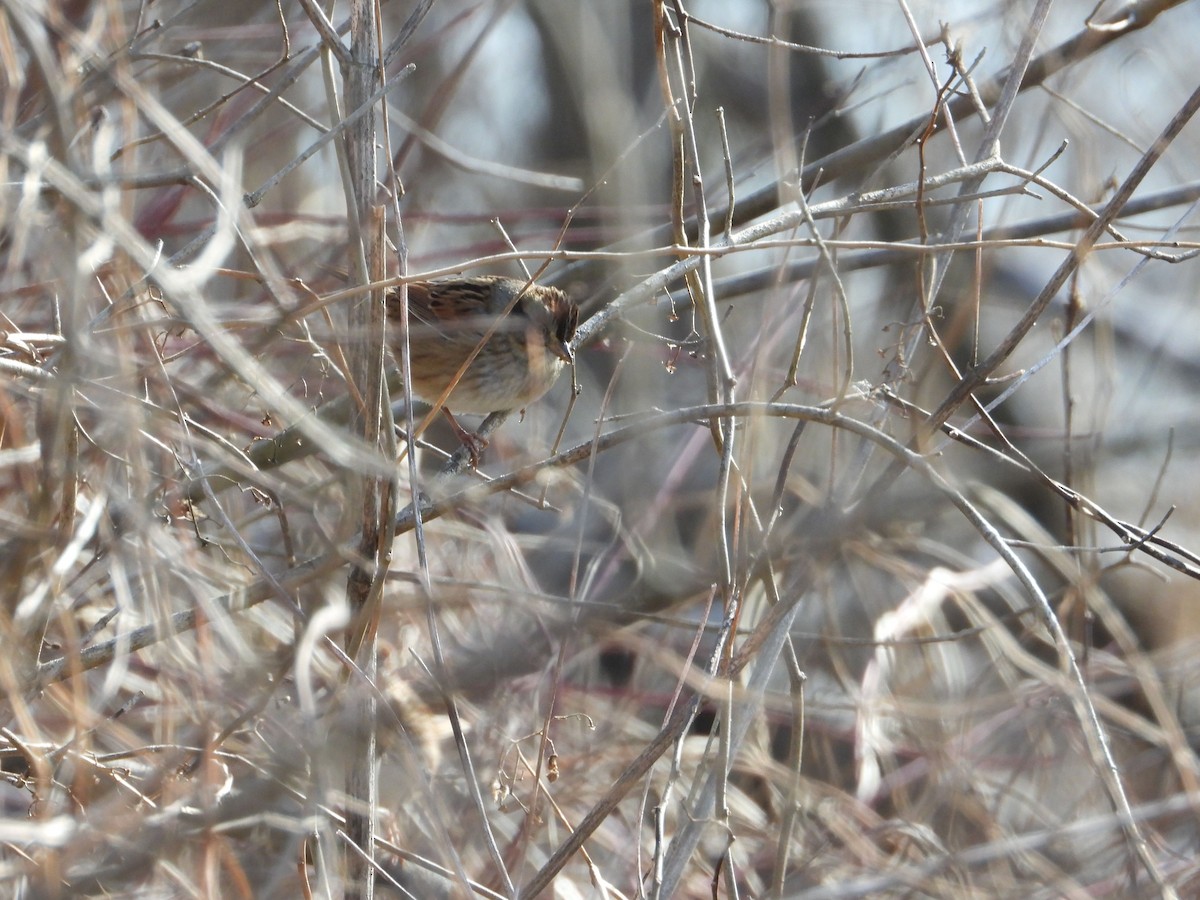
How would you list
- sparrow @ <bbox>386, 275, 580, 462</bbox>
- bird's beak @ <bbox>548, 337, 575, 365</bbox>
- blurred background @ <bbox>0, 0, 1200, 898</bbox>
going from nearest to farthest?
blurred background @ <bbox>0, 0, 1200, 898</bbox>, bird's beak @ <bbox>548, 337, 575, 365</bbox>, sparrow @ <bbox>386, 275, 580, 462</bbox>

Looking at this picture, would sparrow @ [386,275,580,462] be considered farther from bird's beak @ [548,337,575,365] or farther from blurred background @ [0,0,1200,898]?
blurred background @ [0,0,1200,898]

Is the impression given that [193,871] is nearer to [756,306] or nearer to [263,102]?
[263,102]

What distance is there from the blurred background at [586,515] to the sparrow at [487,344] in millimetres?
127

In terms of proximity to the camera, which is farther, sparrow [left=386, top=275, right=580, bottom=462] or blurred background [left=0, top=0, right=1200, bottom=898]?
sparrow [left=386, top=275, right=580, bottom=462]

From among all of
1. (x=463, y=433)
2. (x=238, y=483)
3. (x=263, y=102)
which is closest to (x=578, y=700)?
(x=463, y=433)

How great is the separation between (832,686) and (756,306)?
2288mm

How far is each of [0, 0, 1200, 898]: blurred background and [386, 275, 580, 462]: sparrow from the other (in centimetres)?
13

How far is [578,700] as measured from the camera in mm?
3354

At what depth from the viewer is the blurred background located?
1.58m

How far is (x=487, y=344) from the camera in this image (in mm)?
3770

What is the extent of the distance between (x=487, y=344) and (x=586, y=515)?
1.99m

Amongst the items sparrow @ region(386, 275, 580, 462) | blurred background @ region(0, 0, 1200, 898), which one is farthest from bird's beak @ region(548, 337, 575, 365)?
blurred background @ region(0, 0, 1200, 898)

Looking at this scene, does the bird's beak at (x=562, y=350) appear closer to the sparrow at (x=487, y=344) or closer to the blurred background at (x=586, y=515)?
the sparrow at (x=487, y=344)

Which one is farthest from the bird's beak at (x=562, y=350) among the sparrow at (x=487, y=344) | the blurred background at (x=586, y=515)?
the blurred background at (x=586, y=515)
